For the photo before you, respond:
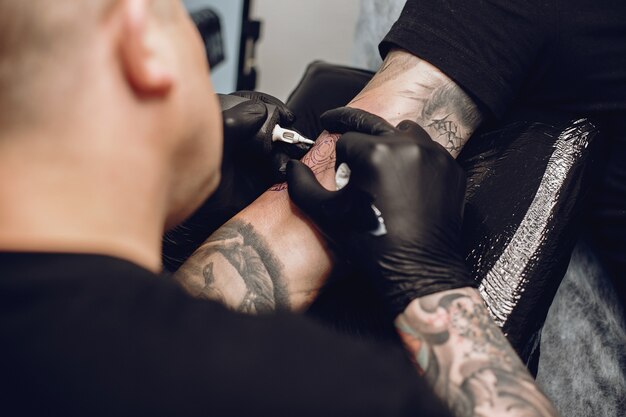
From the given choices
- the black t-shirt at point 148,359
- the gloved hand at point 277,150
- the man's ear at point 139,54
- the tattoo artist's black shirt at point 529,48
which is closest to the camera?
the black t-shirt at point 148,359

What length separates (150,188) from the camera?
0.60 meters

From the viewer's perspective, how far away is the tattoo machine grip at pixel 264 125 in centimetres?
101

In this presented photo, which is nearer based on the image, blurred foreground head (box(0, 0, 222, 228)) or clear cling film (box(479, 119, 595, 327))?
blurred foreground head (box(0, 0, 222, 228))

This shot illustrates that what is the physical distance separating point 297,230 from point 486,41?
1.43 ft

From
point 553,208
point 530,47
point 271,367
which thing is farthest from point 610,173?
point 271,367

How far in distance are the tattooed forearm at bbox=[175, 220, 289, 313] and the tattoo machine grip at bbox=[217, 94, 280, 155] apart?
167mm

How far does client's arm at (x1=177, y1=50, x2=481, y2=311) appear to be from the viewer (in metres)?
0.90

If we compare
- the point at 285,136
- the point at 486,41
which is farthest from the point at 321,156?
the point at 486,41

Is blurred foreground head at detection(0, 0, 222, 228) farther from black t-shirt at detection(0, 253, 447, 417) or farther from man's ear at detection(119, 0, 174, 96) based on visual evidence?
black t-shirt at detection(0, 253, 447, 417)

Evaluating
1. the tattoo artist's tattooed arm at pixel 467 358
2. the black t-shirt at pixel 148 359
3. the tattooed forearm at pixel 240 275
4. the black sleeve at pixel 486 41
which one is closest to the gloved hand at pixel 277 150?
the tattooed forearm at pixel 240 275

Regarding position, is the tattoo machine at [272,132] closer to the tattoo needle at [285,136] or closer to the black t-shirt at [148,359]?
the tattoo needle at [285,136]

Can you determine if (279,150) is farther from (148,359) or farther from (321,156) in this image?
(148,359)

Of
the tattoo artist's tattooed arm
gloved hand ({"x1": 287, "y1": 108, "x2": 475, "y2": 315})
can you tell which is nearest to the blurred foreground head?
gloved hand ({"x1": 287, "y1": 108, "x2": 475, "y2": 315})

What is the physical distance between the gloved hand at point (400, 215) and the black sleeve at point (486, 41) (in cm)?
16
